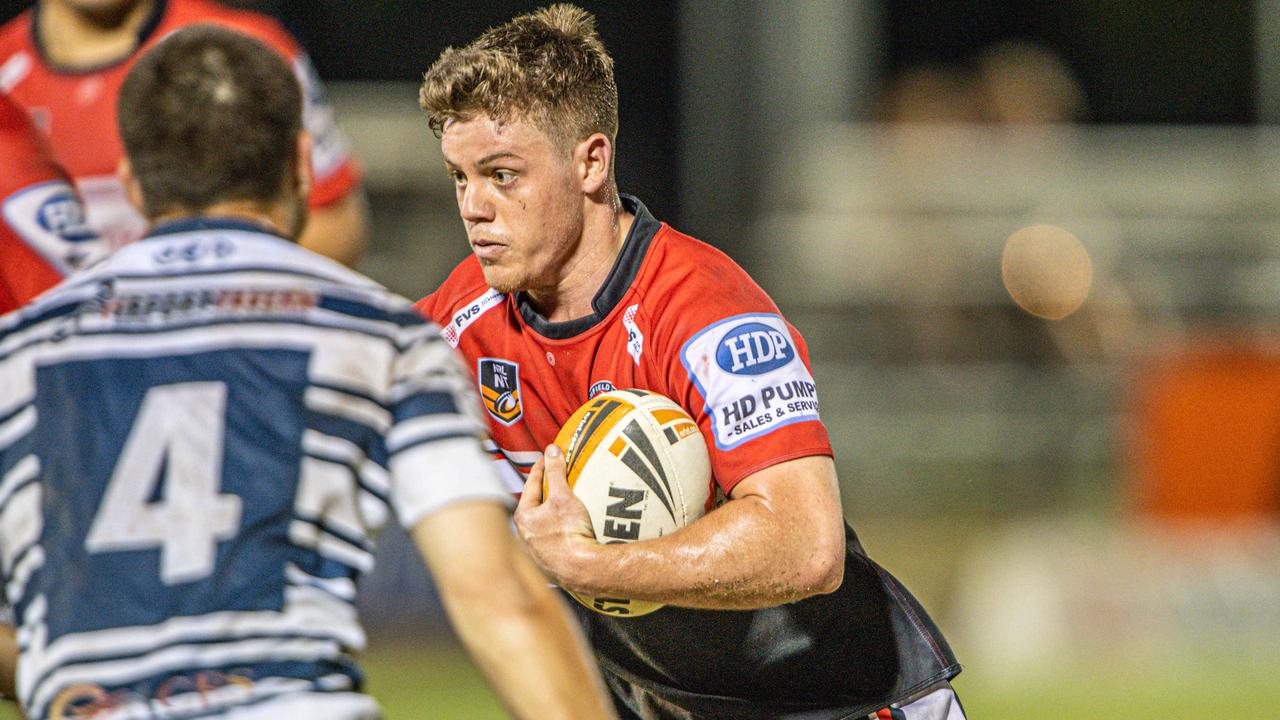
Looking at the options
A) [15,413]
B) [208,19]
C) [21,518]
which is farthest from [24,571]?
[208,19]

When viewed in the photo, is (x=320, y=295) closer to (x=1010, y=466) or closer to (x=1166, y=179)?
(x=1010, y=466)

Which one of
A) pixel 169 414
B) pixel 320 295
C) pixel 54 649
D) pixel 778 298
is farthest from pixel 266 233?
pixel 778 298

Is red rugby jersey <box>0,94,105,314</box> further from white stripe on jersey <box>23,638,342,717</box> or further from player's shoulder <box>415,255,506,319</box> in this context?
white stripe on jersey <box>23,638,342,717</box>

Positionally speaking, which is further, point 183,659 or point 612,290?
point 612,290

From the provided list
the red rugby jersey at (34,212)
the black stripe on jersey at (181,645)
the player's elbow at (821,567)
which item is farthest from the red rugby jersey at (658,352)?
the black stripe on jersey at (181,645)

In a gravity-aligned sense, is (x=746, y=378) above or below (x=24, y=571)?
above

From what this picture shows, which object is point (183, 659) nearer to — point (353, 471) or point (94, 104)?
point (353, 471)

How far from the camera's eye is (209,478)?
2.73m

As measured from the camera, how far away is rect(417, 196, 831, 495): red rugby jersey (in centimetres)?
398

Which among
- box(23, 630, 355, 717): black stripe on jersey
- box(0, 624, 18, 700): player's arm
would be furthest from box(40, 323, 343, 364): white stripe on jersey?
box(0, 624, 18, 700): player's arm

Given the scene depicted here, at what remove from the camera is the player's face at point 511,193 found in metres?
4.20

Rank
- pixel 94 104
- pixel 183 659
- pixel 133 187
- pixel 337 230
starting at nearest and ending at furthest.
→ 1. pixel 183 659
2. pixel 133 187
3. pixel 94 104
4. pixel 337 230

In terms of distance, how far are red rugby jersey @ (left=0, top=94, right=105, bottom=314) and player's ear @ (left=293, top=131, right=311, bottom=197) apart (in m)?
2.14

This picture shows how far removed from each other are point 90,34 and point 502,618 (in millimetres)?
3199
